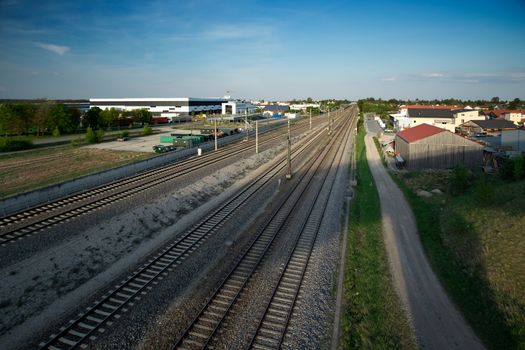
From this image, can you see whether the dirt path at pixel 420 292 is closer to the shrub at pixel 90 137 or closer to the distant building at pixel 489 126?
the distant building at pixel 489 126

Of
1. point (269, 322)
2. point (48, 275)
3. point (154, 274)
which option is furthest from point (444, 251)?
point (48, 275)

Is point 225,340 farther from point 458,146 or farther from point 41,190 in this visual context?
point 458,146

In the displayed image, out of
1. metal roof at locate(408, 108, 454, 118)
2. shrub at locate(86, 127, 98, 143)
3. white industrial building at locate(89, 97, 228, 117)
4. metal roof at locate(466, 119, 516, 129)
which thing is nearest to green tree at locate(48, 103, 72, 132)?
shrub at locate(86, 127, 98, 143)

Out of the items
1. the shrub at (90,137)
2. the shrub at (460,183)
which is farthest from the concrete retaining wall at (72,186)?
the shrub at (460,183)

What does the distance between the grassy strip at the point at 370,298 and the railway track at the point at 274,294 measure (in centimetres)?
207

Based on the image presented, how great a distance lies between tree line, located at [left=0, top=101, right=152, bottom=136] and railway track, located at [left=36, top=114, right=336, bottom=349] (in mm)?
59675

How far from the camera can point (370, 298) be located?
13.1 meters

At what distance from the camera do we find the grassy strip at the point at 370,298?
10.9 meters

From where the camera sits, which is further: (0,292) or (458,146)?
(458,146)

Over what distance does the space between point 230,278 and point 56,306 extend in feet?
21.2

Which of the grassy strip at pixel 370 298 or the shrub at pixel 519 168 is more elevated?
the shrub at pixel 519 168

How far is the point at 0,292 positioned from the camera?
13.1 metres

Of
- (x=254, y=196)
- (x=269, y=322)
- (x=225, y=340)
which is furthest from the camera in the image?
(x=254, y=196)

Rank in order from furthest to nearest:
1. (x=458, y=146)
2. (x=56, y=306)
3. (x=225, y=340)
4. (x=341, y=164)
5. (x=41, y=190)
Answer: (x=341, y=164) < (x=458, y=146) < (x=41, y=190) < (x=56, y=306) < (x=225, y=340)
